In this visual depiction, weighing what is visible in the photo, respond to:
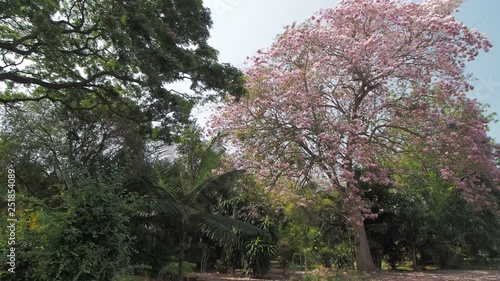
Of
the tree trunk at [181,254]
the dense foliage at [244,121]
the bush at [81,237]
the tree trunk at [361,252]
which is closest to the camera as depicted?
the bush at [81,237]

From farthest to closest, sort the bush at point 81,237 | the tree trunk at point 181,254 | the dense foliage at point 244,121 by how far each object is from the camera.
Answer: the tree trunk at point 181,254 < the dense foliage at point 244,121 < the bush at point 81,237

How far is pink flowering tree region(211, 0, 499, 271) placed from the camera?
10.5 metres

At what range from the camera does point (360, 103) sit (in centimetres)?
1266

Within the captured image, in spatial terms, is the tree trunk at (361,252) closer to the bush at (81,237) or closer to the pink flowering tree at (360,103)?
the pink flowering tree at (360,103)

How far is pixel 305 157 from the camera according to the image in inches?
451

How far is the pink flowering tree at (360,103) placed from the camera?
34.6 feet

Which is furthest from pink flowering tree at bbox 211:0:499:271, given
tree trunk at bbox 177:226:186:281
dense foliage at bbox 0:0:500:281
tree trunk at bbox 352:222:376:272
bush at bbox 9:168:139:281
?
bush at bbox 9:168:139:281

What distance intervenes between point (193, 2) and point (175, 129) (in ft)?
10.2

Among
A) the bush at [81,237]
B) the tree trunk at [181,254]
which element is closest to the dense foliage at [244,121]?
the tree trunk at [181,254]

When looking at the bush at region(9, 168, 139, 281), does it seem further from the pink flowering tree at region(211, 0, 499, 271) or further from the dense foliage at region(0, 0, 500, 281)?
the pink flowering tree at region(211, 0, 499, 271)

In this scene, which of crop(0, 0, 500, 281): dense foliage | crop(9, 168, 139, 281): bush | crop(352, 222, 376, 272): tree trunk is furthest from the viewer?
crop(352, 222, 376, 272): tree trunk

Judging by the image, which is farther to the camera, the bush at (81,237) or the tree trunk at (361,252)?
the tree trunk at (361,252)

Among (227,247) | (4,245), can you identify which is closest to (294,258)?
(227,247)

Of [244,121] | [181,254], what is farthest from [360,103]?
[181,254]
